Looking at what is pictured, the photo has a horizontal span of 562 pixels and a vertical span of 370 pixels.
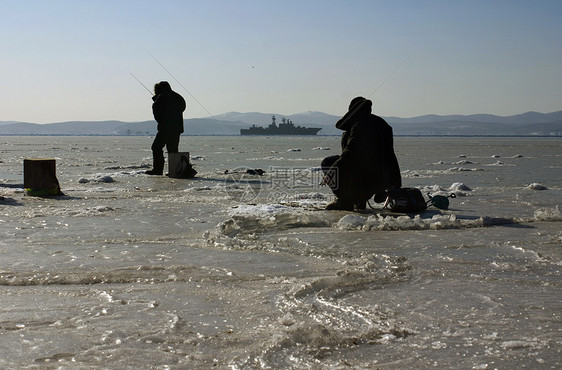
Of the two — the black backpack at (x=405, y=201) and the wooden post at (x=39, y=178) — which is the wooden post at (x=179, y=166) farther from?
the black backpack at (x=405, y=201)

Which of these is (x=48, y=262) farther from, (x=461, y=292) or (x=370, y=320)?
(x=461, y=292)

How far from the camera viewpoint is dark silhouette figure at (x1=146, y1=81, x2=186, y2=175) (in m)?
15.3

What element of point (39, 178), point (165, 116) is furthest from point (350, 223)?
point (165, 116)

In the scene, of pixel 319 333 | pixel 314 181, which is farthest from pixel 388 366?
pixel 314 181

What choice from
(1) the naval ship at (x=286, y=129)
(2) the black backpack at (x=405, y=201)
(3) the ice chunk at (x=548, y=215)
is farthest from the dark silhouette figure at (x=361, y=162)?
(1) the naval ship at (x=286, y=129)

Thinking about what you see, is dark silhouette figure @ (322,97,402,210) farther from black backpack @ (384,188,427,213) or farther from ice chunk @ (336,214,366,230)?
ice chunk @ (336,214,366,230)

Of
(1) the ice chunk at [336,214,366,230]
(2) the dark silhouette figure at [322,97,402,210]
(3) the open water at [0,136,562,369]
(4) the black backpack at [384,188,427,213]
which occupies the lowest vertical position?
(3) the open water at [0,136,562,369]

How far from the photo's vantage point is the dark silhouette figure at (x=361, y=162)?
8.51 metres

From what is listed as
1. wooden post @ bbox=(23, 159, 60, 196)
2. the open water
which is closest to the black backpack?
the open water

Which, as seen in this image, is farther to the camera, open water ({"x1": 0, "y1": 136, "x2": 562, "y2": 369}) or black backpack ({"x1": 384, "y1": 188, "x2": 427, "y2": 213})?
black backpack ({"x1": 384, "y1": 188, "x2": 427, "y2": 213})

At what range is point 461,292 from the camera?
4.20 m

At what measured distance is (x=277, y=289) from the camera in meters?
4.27

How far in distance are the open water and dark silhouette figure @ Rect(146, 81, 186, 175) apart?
690 centimetres

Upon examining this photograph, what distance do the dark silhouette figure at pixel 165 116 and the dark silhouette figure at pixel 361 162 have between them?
7533 mm
